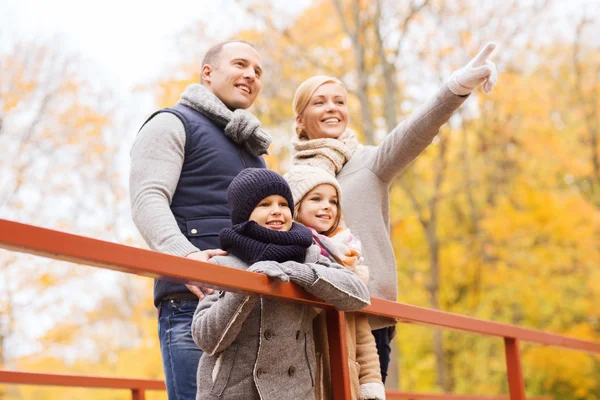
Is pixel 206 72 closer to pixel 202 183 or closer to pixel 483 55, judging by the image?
pixel 202 183

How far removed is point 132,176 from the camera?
296cm

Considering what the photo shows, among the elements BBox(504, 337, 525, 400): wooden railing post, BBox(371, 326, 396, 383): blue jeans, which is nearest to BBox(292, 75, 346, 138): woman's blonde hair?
BBox(371, 326, 396, 383): blue jeans

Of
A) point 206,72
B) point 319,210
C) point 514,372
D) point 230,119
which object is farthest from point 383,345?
point 206,72

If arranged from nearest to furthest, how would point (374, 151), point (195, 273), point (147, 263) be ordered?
1. point (147, 263)
2. point (195, 273)
3. point (374, 151)

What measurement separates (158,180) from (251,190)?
50cm

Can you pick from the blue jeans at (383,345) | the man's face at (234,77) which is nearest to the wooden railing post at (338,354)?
the blue jeans at (383,345)

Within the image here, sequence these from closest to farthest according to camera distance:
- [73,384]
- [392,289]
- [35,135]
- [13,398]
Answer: [392,289] < [73,384] < [35,135] < [13,398]

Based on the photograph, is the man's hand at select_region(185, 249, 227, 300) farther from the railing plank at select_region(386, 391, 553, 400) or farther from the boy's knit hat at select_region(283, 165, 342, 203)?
the railing plank at select_region(386, 391, 553, 400)

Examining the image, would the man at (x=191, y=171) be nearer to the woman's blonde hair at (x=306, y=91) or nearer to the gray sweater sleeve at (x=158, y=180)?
the gray sweater sleeve at (x=158, y=180)

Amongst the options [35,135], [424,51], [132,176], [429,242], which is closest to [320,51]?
[424,51]

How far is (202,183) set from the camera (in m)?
3.00

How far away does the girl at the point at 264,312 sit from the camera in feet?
7.64

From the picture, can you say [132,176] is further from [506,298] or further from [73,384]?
[506,298]

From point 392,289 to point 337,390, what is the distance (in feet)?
2.66
